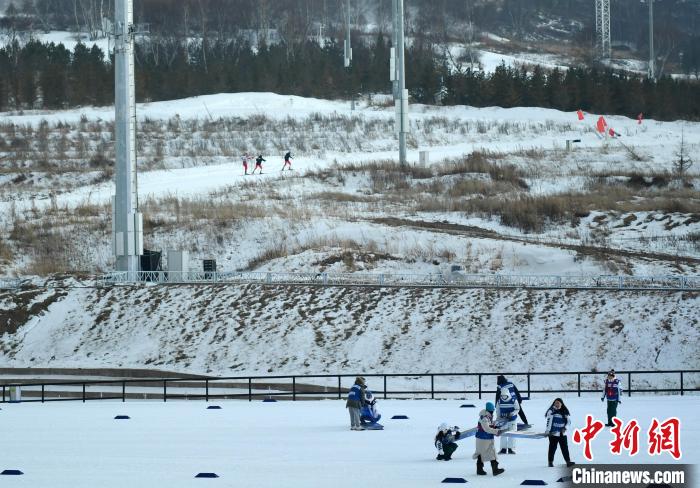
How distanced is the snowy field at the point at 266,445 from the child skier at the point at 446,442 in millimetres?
196

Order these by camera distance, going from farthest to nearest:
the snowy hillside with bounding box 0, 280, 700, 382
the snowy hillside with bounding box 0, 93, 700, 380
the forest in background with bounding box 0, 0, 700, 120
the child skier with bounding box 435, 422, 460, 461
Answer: the forest in background with bounding box 0, 0, 700, 120, the snowy hillside with bounding box 0, 93, 700, 380, the snowy hillside with bounding box 0, 280, 700, 382, the child skier with bounding box 435, 422, 460, 461

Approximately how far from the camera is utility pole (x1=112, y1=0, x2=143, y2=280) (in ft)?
154

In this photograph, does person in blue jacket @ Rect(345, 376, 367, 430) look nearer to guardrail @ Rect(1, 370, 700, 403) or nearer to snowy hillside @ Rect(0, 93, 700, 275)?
guardrail @ Rect(1, 370, 700, 403)

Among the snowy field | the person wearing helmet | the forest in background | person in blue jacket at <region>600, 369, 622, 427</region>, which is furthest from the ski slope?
the person wearing helmet

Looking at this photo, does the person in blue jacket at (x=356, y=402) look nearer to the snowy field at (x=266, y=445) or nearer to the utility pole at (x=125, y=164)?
the snowy field at (x=266, y=445)

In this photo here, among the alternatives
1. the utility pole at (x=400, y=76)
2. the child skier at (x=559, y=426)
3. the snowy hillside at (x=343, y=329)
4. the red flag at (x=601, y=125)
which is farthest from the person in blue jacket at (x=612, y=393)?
the red flag at (x=601, y=125)

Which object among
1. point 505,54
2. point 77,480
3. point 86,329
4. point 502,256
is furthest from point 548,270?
point 505,54

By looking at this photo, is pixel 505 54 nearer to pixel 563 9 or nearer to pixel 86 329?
pixel 563 9

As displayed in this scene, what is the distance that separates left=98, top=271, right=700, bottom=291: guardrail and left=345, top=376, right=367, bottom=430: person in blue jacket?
1706 centimetres

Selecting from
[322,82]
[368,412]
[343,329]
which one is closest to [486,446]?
[368,412]

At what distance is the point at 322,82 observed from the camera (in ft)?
325

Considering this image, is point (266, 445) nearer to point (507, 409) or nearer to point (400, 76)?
point (507, 409)

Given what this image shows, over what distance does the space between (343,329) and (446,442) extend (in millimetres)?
19469

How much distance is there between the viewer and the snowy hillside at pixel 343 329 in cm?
3834
